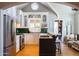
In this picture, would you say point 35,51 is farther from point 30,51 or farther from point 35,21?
point 35,21

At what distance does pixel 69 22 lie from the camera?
2023 mm

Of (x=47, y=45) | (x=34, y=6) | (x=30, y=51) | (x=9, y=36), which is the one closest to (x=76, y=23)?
(x=47, y=45)

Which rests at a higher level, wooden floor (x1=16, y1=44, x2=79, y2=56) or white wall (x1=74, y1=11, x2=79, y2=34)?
white wall (x1=74, y1=11, x2=79, y2=34)

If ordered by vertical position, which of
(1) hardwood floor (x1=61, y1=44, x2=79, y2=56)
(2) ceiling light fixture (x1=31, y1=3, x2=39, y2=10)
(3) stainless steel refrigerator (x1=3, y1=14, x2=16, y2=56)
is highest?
(2) ceiling light fixture (x1=31, y1=3, x2=39, y2=10)

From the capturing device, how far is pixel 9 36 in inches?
80.6

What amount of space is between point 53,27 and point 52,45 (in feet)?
0.81

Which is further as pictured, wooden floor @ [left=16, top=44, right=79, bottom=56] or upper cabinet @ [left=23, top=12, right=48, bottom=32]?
upper cabinet @ [left=23, top=12, right=48, bottom=32]

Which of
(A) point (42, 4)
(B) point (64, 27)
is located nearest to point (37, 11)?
(A) point (42, 4)

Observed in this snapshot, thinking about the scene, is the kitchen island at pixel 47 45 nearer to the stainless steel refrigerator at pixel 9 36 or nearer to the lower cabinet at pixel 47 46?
the lower cabinet at pixel 47 46

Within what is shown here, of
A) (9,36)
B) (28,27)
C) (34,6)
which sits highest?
(34,6)

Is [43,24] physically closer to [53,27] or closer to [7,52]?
[53,27]

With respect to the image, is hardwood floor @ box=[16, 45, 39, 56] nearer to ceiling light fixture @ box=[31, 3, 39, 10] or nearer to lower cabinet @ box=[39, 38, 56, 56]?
lower cabinet @ box=[39, 38, 56, 56]

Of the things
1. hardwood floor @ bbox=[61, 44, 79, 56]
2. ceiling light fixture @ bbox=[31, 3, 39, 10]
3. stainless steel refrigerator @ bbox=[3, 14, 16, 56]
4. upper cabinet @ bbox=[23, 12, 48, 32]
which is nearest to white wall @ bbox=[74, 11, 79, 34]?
hardwood floor @ bbox=[61, 44, 79, 56]

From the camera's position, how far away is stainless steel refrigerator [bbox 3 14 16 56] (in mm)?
1964
